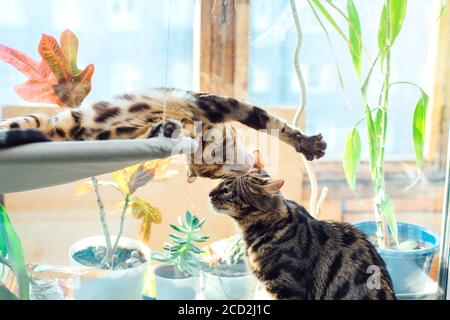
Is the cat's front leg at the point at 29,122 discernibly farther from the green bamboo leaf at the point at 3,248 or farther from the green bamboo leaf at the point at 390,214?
the green bamboo leaf at the point at 390,214

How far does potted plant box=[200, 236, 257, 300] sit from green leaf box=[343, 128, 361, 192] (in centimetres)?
27

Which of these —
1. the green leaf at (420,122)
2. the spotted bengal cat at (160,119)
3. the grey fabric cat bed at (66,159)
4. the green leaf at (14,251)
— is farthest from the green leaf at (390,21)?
the green leaf at (14,251)

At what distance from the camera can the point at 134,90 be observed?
39.6 inches

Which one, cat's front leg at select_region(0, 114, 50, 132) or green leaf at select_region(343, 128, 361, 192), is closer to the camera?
cat's front leg at select_region(0, 114, 50, 132)

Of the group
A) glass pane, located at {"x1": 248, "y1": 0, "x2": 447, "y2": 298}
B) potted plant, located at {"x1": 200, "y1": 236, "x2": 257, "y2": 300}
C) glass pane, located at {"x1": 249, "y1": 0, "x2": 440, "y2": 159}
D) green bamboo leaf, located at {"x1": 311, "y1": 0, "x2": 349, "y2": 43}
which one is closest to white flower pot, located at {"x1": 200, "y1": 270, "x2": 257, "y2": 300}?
potted plant, located at {"x1": 200, "y1": 236, "x2": 257, "y2": 300}

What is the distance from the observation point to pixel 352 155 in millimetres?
1069

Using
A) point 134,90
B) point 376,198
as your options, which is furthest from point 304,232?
point 134,90

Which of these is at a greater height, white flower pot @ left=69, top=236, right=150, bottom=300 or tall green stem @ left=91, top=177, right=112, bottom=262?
tall green stem @ left=91, top=177, right=112, bottom=262

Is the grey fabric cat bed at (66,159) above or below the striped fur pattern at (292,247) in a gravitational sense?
above

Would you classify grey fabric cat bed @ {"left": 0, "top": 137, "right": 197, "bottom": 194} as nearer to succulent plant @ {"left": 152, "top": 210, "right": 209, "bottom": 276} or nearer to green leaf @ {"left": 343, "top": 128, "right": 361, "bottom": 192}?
succulent plant @ {"left": 152, "top": 210, "right": 209, "bottom": 276}

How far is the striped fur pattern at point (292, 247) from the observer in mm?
1022

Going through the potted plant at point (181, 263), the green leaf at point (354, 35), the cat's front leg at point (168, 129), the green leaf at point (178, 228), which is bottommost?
the potted plant at point (181, 263)

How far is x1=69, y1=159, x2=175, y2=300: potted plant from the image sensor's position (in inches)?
40.2
